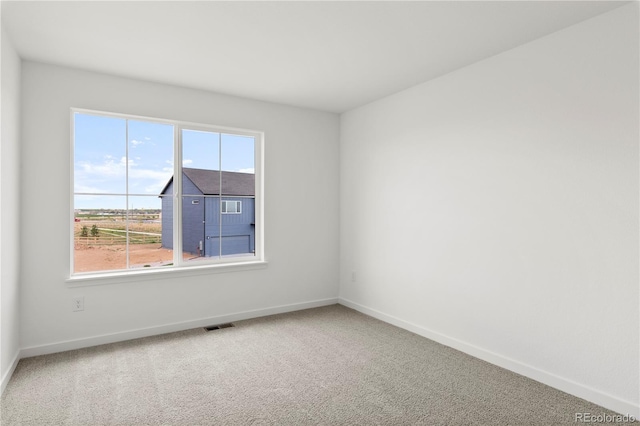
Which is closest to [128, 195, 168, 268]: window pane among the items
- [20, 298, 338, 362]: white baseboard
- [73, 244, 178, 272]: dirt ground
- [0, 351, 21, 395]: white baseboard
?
[73, 244, 178, 272]: dirt ground

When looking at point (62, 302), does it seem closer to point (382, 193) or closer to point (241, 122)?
point (241, 122)

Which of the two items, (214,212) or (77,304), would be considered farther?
(214,212)

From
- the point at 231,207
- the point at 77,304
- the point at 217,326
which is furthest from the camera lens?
the point at 231,207

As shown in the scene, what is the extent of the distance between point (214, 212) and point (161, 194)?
57 centimetres

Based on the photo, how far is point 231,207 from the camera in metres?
4.10

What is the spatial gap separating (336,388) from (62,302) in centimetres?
247

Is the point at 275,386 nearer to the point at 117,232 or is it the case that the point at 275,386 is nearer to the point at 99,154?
the point at 117,232

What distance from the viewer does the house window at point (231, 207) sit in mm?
4051

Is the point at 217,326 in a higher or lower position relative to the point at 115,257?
lower

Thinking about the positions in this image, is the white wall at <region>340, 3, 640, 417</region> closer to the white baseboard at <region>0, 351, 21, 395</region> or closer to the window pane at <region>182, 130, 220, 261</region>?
the window pane at <region>182, 130, 220, 261</region>

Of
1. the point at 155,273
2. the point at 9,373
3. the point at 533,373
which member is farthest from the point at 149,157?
the point at 533,373

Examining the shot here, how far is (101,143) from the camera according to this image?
340cm

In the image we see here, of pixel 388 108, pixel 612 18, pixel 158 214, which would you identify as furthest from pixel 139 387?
pixel 612 18

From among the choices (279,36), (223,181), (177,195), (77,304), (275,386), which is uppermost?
(279,36)
